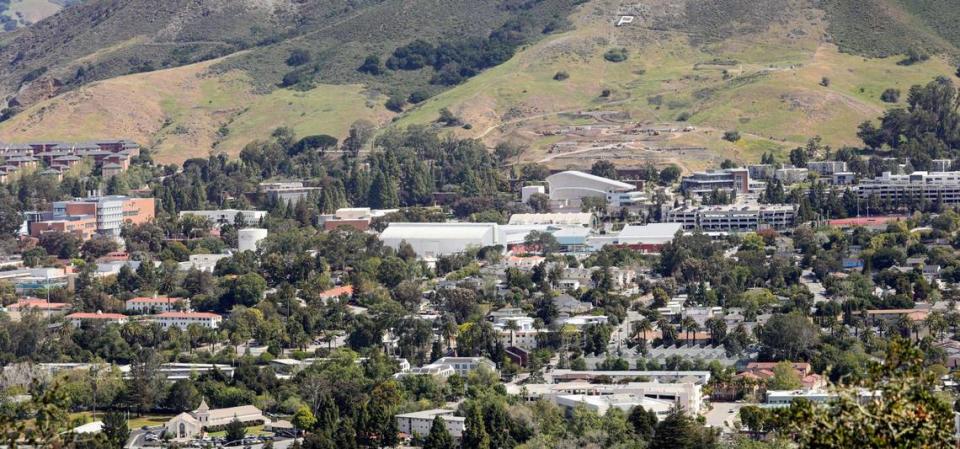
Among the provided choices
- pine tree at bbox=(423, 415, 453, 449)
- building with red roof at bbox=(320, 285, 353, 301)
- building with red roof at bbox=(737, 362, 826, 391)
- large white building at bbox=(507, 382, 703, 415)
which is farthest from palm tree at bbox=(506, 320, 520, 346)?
pine tree at bbox=(423, 415, 453, 449)

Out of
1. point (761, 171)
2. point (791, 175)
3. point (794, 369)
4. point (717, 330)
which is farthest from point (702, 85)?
point (794, 369)

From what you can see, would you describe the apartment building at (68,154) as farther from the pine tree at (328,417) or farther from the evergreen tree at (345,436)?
the evergreen tree at (345,436)

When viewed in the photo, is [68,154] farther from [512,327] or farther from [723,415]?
[723,415]

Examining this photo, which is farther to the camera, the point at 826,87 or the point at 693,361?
the point at 826,87

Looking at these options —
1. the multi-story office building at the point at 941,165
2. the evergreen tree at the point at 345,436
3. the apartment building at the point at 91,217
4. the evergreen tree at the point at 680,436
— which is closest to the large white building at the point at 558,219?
the apartment building at the point at 91,217

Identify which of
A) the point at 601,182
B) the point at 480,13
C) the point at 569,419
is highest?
the point at 480,13

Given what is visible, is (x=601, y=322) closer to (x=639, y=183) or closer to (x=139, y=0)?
(x=639, y=183)

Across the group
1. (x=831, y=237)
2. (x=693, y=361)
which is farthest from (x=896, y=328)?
(x=831, y=237)
